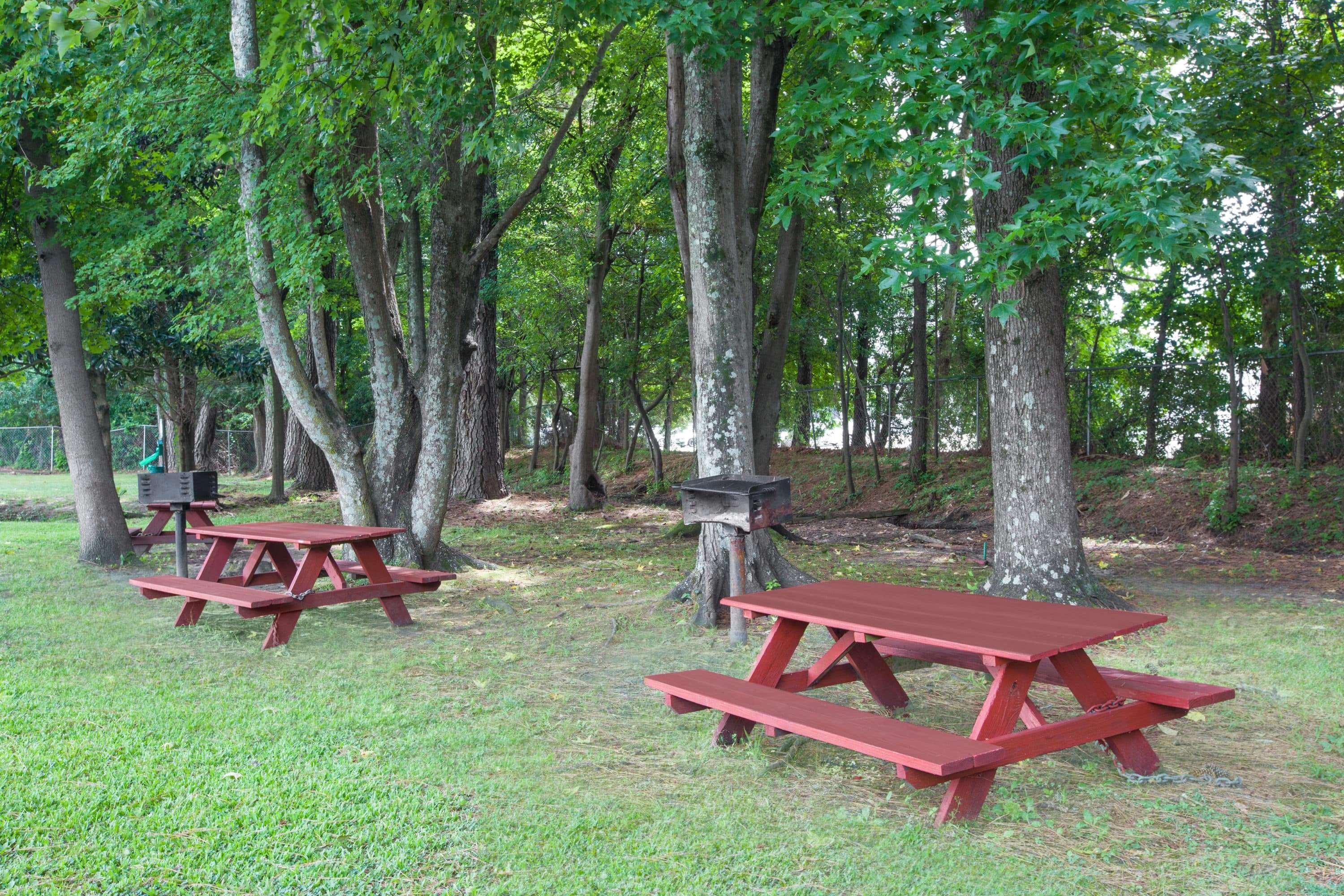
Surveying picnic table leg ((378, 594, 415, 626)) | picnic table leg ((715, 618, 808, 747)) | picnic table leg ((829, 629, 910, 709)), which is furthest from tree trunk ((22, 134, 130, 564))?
picnic table leg ((829, 629, 910, 709))

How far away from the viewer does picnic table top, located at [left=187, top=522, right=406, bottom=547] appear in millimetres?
6617

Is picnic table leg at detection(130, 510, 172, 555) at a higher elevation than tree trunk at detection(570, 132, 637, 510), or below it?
below

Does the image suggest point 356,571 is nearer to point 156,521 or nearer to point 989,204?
point 156,521

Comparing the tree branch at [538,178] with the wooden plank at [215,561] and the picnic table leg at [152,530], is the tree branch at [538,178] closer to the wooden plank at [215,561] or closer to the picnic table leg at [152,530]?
the wooden plank at [215,561]

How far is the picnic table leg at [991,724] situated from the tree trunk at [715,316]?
3.75m

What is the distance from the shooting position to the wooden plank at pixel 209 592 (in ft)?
20.6

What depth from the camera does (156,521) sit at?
1083 centimetres

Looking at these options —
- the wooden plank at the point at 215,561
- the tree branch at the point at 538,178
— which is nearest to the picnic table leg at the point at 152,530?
the wooden plank at the point at 215,561

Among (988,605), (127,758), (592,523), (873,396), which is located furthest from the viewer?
(873,396)

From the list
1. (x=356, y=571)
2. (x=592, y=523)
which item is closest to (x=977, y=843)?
(x=356, y=571)

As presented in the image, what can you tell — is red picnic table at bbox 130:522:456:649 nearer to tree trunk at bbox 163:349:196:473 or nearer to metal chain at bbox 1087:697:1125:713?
metal chain at bbox 1087:697:1125:713

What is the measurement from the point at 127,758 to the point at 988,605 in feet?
12.6

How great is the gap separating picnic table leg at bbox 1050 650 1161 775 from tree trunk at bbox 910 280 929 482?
45.2 feet

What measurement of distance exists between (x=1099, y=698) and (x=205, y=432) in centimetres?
2642
